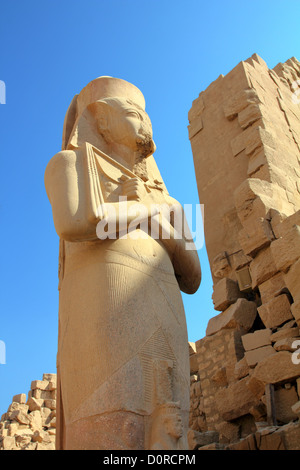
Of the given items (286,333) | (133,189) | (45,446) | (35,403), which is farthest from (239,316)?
(35,403)

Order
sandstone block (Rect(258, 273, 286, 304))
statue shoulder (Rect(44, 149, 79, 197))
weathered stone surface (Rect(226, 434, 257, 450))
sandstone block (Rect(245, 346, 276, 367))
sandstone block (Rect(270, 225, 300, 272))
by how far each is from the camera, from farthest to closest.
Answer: sandstone block (Rect(258, 273, 286, 304)), sandstone block (Rect(245, 346, 276, 367)), sandstone block (Rect(270, 225, 300, 272)), weathered stone surface (Rect(226, 434, 257, 450)), statue shoulder (Rect(44, 149, 79, 197))

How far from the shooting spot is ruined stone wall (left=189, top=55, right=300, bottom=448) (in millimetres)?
4281

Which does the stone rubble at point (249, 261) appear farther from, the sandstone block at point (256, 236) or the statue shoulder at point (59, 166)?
the statue shoulder at point (59, 166)

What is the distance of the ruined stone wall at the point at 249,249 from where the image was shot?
4.28 meters

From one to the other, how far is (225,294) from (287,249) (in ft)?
3.78

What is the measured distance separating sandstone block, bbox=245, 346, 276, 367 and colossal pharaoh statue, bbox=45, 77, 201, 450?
167 centimetres

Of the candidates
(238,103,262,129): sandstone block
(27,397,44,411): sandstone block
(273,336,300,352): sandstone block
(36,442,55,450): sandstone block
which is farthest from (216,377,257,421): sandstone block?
(27,397,44,411): sandstone block

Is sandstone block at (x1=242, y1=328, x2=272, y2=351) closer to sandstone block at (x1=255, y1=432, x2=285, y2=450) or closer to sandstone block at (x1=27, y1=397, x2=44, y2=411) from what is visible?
sandstone block at (x1=255, y1=432, x2=285, y2=450)

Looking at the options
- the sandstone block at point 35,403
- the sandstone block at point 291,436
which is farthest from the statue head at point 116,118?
the sandstone block at point 35,403

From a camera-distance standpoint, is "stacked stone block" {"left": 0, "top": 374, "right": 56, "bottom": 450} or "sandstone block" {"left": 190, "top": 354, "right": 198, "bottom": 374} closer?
"sandstone block" {"left": 190, "top": 354, "right": 198, "bottom": 374}

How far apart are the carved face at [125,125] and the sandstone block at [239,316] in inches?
94.9

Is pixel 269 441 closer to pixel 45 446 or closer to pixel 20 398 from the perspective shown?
pixel 45 446

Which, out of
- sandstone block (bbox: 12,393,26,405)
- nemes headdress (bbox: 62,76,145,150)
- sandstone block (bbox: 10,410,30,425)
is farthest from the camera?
sandstone block (bbox: 12,393,26,405)
